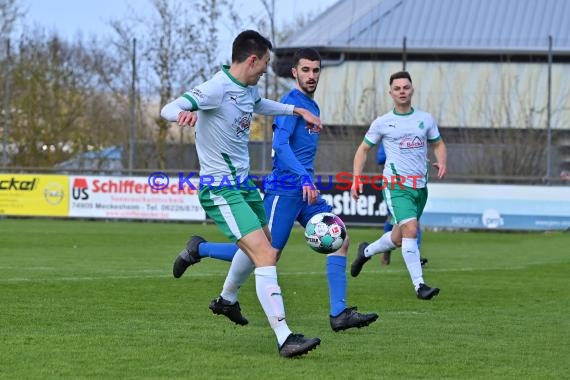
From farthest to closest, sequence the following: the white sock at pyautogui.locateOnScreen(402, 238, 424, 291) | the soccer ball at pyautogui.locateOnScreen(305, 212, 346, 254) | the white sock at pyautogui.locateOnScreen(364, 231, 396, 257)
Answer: the white sock at pyautogui.locateOnScreen(364, 231, 396, 257) → the white sock at pyautogui.locateOnScreen(402, 238, 424, 291) → the soccer ball at pyautogui.locateOnScreen(305, 212, 346, 254)

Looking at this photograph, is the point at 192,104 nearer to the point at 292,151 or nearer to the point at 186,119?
the point at 186,119

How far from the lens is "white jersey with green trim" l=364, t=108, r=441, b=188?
480 inches

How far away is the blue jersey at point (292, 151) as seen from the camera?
8812 millimetres

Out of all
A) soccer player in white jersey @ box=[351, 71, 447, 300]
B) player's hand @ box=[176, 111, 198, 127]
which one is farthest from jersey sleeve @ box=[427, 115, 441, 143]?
player's hand @ box=[176, 111, 198, 127]

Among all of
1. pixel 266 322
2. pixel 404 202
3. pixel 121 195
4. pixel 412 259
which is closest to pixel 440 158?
pixel 404 202

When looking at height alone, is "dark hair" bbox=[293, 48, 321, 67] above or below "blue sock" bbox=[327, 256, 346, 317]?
above

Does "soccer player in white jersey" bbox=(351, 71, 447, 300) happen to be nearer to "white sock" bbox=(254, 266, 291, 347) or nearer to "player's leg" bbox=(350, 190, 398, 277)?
"player's leg" bbox=(350, 190, 398, 277)

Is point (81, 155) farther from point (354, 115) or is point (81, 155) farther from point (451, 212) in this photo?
point (451, 212)

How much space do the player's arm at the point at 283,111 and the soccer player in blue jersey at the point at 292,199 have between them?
1.53ft

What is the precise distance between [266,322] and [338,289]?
25.5 inches

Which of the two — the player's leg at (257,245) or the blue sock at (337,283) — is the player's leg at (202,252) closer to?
the blue sock at (337,283)

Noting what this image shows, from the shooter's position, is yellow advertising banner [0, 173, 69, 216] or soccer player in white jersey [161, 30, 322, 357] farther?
yellow advertising banner [0, 173, 69, 216]

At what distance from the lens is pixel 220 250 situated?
9227 mm

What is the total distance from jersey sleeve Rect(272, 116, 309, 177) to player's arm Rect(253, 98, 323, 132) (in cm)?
38
